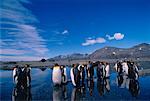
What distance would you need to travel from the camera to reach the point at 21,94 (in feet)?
31.7

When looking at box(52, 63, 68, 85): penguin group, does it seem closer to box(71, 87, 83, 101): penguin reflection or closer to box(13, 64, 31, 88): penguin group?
box(71, 87, 83, 101): penguin reflection

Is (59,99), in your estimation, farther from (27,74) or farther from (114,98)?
(27,74)

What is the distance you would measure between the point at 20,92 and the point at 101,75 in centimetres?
292

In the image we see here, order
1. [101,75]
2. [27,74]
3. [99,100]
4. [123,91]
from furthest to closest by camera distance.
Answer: [101,75] → [27,74] → [123,91] → [99,100]

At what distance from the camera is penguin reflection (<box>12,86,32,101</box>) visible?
8928mm

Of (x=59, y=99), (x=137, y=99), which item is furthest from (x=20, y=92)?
(x=137, y=99)

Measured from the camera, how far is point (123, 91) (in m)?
9.90

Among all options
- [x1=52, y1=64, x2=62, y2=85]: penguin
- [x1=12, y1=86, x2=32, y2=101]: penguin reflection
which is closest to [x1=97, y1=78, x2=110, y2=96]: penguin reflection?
[x1=52, y1=64, x2=62, y2=85]: penguin

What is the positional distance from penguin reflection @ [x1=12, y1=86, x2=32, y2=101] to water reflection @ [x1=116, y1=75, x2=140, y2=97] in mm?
2535

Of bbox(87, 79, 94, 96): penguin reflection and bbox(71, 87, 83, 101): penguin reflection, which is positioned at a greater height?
bbox(87, 79, 94, 96): penguin reflection

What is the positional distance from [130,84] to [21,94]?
3.15 metres

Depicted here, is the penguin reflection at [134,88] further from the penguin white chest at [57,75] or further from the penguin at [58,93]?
the penguin white chest at [57,75]

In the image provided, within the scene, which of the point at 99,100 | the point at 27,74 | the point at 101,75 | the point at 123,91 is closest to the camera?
the point at 99,100

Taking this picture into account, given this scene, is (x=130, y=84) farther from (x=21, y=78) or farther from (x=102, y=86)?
(x=21, y=78)
